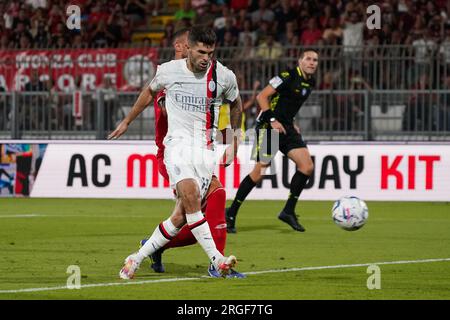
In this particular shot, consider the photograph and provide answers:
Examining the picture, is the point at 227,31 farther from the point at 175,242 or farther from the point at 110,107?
the point at 175,242

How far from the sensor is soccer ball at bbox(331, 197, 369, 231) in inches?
511

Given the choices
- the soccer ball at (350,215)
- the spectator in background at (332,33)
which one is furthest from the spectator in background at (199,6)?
the soccer ball at (350,215)

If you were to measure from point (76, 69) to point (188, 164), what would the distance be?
1269 cm

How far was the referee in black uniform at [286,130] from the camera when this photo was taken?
14.8 m

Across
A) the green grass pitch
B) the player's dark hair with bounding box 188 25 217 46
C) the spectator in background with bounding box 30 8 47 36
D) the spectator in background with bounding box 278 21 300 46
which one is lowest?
the green grass pitch

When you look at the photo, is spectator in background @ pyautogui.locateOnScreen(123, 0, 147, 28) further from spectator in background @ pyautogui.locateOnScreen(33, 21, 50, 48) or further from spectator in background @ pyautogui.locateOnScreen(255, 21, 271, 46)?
spectator in background @ pyautogui.locateOnScreen(255, 21, 271, 46)

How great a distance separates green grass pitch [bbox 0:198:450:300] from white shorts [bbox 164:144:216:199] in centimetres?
82

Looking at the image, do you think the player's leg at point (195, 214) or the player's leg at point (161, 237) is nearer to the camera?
the player's leg at point (195, 214)

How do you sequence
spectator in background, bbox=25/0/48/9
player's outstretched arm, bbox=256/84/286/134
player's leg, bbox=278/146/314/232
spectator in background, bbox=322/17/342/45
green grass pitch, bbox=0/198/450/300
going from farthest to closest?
spectator in background, bbox=25/0/48/9 < spectator in background, bbox=322/17/342/45 < player's outstretched arm, bbox=256/84/286/134 < player's leg, bbox=278/146/314/232 < green grass pitch, bbox=0/198/450/300

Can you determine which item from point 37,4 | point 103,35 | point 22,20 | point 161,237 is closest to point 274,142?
point 161,237

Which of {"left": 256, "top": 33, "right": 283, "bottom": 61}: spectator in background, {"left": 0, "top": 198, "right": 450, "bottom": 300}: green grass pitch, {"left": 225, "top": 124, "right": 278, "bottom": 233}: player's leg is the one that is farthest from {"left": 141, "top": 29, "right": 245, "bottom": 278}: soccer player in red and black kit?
{"left": 256, "top": 33, "right": 283, "bottom": 61}: spectator in background

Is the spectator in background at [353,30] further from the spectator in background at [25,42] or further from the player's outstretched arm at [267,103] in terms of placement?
the player's outstretched arm at [267,103]

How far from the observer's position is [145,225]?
50.6 ft

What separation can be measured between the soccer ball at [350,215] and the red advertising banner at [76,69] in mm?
9095
